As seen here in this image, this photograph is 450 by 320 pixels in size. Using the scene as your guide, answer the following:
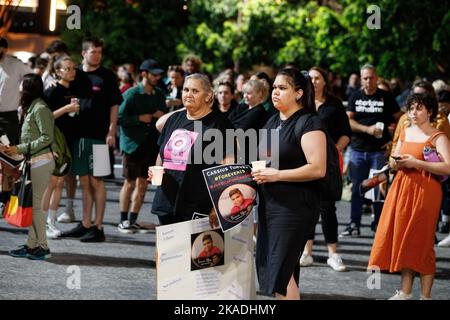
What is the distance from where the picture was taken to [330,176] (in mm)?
7023

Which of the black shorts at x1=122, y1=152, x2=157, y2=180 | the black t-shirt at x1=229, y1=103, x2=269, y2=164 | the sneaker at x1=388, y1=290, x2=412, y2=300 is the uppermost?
the black t-shirt at x1=229, y1=103, x2=269, y2=164

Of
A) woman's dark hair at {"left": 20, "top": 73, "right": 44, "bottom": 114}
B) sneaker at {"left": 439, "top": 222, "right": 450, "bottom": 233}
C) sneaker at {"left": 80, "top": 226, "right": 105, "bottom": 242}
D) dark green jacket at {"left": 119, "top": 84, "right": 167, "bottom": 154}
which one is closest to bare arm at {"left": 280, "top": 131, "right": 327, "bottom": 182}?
woman's dark hair at {"left": 20, "top": 73, "right": 44, "bottom": 114}

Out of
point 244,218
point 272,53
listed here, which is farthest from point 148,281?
point 272,53

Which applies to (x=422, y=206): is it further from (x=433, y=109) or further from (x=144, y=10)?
(x=144, y=10)

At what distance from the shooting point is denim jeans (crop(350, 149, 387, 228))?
12438mm

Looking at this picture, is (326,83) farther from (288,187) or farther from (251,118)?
(288,187)

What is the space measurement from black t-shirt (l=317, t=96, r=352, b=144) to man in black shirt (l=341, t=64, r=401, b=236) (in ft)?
6.61

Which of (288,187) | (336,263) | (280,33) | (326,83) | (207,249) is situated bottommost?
(336,263)

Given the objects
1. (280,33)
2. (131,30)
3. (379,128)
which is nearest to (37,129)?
(379,128)

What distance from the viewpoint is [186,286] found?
284 inches

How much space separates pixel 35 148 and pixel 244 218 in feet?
10.6

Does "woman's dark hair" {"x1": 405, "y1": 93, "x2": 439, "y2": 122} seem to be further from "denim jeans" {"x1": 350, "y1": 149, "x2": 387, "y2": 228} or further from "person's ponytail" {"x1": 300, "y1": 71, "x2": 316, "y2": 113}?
"denim jeans" {"x1": 350, "y1": 149, "x2": 387, "y2": 228}

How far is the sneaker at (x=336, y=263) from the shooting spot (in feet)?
32.8

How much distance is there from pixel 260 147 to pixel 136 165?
5.23 m
